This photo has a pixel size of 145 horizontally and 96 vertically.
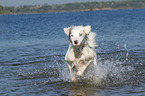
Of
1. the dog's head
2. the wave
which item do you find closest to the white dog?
the dog's head

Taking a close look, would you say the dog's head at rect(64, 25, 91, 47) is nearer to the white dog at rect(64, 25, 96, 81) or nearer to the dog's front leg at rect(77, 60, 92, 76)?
the white dog at rect(64, 25, 96, 81)

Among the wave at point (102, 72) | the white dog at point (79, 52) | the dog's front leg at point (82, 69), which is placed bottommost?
the wave at point (102, 72)

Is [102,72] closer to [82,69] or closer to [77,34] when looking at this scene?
[82,69]

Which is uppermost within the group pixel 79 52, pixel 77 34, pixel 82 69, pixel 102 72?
pixel 77 34

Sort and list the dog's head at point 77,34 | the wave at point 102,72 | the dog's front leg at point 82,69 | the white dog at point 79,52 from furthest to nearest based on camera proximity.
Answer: the wave at point 102,72 < the dog's front leg at point 82,69 < the white dog at point 79,52 < the dog's head at point 77,34

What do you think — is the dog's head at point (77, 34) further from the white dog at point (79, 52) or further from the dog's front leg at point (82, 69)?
the dog's front leg at point (82, 69)

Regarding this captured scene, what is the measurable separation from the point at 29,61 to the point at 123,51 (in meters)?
5.99

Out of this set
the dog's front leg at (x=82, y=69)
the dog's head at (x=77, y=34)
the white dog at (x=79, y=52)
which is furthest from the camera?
the dog's front leg at (x=82, y=69)

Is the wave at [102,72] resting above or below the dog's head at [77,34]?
below

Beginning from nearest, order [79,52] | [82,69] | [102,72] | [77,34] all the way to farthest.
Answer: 1. [77,34]
2. [79,52]
3. [82,69]
4. [102,72]

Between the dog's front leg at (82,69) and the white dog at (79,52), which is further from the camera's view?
the dog's front leg at (82,69)

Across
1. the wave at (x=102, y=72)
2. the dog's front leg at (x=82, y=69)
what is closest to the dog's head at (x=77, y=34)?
the dog's front leg at (x=82, y=69)

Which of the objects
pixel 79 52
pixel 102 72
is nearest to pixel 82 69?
pixel 79 52

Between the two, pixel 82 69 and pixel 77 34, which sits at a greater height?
pixel 77 34
